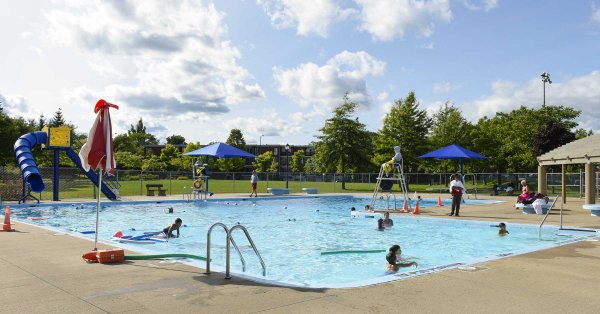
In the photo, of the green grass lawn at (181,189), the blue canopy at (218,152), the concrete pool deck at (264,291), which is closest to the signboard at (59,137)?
the green grass lawn at (181,189)

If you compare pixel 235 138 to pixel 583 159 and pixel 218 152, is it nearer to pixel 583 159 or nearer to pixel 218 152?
pixel 218 152

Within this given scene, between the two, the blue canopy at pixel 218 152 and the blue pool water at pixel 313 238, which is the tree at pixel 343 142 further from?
the blue pool water at pixel 313 238

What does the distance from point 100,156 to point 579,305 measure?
823cm

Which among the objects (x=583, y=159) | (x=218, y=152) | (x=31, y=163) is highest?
(x=218, y=152)

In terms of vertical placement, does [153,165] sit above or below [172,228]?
above

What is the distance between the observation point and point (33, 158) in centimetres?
2422

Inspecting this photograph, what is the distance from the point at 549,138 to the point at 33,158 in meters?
38.5

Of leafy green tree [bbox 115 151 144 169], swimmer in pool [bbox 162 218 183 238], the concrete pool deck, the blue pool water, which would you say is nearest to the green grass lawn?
the blue pool water

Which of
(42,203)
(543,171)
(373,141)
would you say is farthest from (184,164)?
(543,171)

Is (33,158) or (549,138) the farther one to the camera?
(549,138)

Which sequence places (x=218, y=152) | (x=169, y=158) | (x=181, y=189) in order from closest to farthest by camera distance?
1. (x=218, y=152)
2. (x=181, y=189)
3. (x=169, y=158)

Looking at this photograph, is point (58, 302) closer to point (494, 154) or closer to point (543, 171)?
point (543, 171)

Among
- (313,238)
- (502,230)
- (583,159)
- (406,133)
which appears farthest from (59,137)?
(406,133)

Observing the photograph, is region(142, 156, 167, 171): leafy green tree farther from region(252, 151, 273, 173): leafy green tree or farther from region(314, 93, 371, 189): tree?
region(314, 93, 371, 189): tree
